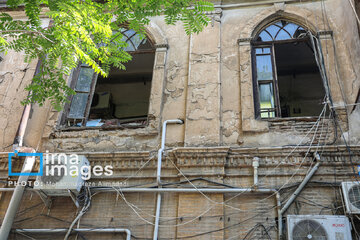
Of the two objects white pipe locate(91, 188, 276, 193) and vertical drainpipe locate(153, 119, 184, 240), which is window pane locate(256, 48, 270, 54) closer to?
vertical drainpipe locate(153, 119, 184, 240)

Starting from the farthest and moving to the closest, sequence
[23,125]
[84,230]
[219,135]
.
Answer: [23,125] < [219,135] < [84,230]

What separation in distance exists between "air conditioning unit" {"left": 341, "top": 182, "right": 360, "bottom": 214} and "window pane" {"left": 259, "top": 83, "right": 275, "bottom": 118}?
5.78 feet

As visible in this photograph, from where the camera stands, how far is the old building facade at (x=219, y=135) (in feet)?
15.5

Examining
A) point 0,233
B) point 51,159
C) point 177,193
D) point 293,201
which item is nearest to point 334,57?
point 293,201

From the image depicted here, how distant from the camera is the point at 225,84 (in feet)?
19.4

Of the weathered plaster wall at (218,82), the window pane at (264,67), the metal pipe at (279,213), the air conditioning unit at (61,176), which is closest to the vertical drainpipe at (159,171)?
the weathered plaster wall at (218,82)

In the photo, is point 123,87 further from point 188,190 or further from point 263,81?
point 188,190

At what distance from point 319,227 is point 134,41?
16.8ft

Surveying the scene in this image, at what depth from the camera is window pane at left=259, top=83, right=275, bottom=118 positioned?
18.8 feet

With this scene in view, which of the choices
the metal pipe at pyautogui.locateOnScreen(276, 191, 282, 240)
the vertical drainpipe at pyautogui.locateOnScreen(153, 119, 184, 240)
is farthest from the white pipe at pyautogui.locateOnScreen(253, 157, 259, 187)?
the vertical drainpipe at pyautogui.locateOnScreen(153, 119, 184, 240)

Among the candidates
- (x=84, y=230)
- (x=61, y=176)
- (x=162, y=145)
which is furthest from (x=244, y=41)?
(x=84, y=230)

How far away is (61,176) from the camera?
193 inches

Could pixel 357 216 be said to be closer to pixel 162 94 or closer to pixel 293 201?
pixel 293 201

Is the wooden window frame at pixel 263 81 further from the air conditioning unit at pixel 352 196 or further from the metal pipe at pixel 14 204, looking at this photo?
the metal pipe at pixel 14 204
